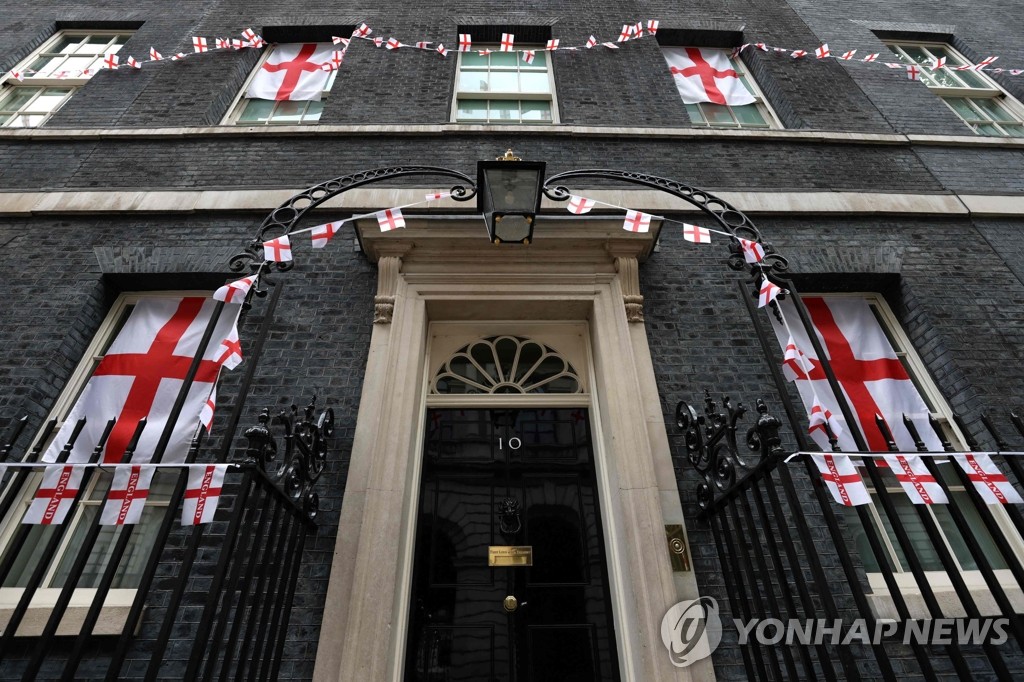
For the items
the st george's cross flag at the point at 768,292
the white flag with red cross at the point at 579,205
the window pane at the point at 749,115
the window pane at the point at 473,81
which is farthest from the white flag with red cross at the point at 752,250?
the window pane at the point at 473,81

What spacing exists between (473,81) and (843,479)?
6.42 m

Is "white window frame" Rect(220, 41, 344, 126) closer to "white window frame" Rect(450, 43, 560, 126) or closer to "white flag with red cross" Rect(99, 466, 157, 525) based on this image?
"white window frame" Rect(450, 43, 560, 126)

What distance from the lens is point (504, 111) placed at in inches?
265

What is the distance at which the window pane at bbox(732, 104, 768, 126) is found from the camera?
274 inches

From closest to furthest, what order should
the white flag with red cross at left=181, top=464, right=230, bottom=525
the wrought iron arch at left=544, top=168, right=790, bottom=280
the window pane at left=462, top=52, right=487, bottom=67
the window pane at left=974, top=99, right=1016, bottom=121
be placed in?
the white flag with red cross at left=181, top=464, right=230, bottom=525 → the wrought iron arch at left=544, top=168, right=790, bottom=280 → the window pane at left=974, top=99, right=1016, bottom=121 → the window pane at left=462, top=52, right=487, bottom=67

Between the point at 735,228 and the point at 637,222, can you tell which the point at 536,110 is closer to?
the point at 637,222

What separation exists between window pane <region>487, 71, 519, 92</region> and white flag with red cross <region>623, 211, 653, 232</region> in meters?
3.83

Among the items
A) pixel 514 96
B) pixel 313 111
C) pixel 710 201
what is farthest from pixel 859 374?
pixel 313 111

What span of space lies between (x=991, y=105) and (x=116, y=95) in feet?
38.6

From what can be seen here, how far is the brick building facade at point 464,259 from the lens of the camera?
11.3 feet

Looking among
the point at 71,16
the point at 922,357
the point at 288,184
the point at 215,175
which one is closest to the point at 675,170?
the point at 922,357

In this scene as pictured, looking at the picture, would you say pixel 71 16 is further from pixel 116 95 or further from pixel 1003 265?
pixel 1003 265

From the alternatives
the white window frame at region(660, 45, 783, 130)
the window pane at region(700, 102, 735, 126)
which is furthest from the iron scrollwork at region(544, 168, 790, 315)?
the window pane at region(700, 102, 735, 126)

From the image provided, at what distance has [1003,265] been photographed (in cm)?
515
